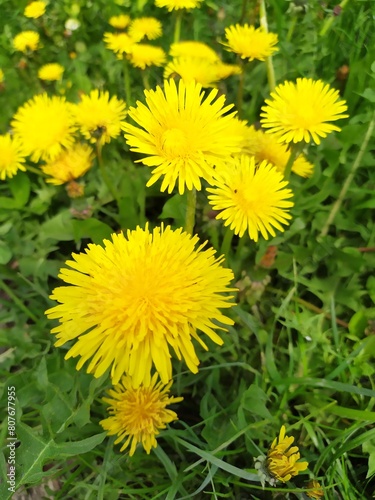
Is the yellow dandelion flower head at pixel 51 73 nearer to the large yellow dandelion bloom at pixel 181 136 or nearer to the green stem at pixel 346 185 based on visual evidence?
the large yellow dandelion bloom at pixel 181 136

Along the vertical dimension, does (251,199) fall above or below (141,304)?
above

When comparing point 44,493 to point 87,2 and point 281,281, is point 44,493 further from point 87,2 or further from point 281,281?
point 87,2

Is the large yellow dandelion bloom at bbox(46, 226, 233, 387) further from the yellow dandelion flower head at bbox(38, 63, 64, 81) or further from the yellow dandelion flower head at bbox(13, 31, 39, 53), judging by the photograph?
the yellow dandelion flower head at bbox(13, 31, 39, 53)

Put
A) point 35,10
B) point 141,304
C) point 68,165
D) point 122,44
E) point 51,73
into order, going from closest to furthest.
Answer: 1. point 141,304
2. point 68,165
3. point 122,44
4. point 51,73
5. point 35,10

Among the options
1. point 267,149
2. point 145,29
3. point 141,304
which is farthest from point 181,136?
point 145,29

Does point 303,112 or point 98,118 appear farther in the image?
point 98,118

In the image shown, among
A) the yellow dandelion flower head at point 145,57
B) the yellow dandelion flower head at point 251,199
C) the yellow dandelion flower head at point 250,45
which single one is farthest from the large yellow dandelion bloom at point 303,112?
the yellow dandelion flower head at point 145,57

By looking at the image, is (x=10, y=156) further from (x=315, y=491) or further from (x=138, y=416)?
(x=315, y=491)

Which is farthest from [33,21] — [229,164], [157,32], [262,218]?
[262,218]
